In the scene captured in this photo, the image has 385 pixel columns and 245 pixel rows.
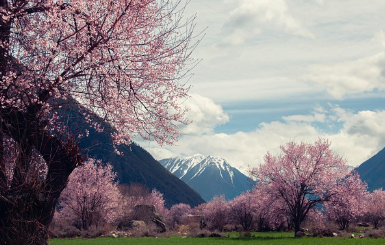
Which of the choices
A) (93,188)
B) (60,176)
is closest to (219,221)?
(93,188)

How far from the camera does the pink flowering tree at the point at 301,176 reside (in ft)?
135

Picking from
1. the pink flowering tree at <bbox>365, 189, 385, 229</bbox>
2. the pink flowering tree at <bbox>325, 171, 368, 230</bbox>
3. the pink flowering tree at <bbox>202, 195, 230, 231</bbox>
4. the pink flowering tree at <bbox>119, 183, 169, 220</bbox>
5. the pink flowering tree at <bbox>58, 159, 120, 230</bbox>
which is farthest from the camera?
the pink flowering tree at <bbox>119, 183, 169, 220</bbox>

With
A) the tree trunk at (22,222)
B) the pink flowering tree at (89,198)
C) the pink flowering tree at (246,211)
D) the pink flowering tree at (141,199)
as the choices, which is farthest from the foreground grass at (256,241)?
the pink flowering tree at (141,199)

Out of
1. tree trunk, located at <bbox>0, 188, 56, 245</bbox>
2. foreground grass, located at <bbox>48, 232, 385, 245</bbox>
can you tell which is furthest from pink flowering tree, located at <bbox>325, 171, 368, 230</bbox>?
tree trunk, located at <bbox>0, 188, 56, 245</bbox>

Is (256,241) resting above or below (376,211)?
below

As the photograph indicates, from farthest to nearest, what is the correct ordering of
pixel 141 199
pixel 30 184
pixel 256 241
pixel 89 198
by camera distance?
pixel 141 199, pixel 89 198, pixel 256 241, pixel 30 184

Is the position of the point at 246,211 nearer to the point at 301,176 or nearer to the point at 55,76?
the point at 301,176

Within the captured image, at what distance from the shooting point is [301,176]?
4188 cm

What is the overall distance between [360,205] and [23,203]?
4104cm

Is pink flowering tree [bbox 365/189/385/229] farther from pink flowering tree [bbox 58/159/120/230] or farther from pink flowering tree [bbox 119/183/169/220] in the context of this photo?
pink flowering tree [bbox 119/183/169/220]

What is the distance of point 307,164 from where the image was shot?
43.3m

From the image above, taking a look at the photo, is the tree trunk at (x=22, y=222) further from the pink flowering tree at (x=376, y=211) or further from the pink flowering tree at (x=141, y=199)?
the pink flowering tree at (x=141, y=199)

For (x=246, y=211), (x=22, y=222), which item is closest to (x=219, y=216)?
(x=246, y=211)

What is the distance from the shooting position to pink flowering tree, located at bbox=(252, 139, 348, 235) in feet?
135
